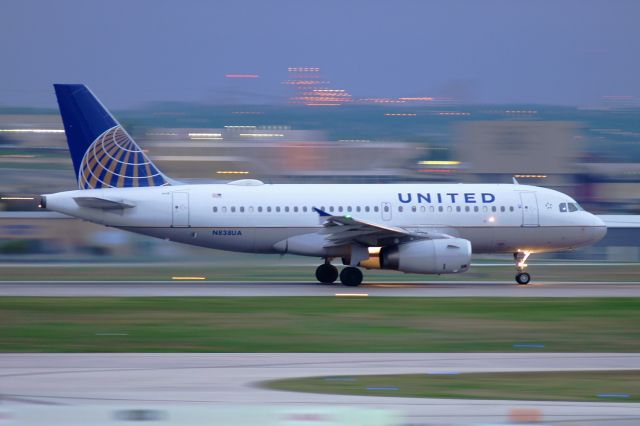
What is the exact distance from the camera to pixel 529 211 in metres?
31.8

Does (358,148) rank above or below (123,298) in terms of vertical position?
above

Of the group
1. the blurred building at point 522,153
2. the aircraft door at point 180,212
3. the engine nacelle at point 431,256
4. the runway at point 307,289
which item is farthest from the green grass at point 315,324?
the blurred building at point 522,153

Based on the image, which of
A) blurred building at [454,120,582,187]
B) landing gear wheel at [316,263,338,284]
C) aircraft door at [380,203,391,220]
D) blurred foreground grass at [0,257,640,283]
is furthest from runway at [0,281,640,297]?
blurred building at [454,120,582,187]

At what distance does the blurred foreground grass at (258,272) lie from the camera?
3447 cm

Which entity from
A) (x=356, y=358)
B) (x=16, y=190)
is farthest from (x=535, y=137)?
(x=356, y=358)

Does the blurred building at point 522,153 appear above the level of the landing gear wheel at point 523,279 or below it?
above

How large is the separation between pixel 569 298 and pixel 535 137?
62262 mm

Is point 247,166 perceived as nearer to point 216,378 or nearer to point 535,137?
point 535,137

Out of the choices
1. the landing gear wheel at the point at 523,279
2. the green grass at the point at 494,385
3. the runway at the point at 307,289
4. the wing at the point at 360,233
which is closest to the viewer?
the green grass at the point at 494,385

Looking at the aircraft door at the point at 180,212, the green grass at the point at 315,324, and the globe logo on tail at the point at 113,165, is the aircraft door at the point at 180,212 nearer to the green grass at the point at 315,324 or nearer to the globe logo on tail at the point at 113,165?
the globe logo on tail at the point at 113,165

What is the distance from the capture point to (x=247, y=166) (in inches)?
3403

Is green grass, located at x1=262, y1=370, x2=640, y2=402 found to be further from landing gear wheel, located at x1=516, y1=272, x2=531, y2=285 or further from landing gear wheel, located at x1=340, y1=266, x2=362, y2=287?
landing gear wheel, located at x1=516, y1=272, x2=531, y2=285

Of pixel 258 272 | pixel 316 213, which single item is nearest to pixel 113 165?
pixel 316 213

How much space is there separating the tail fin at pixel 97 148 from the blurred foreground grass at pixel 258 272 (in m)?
3.97
